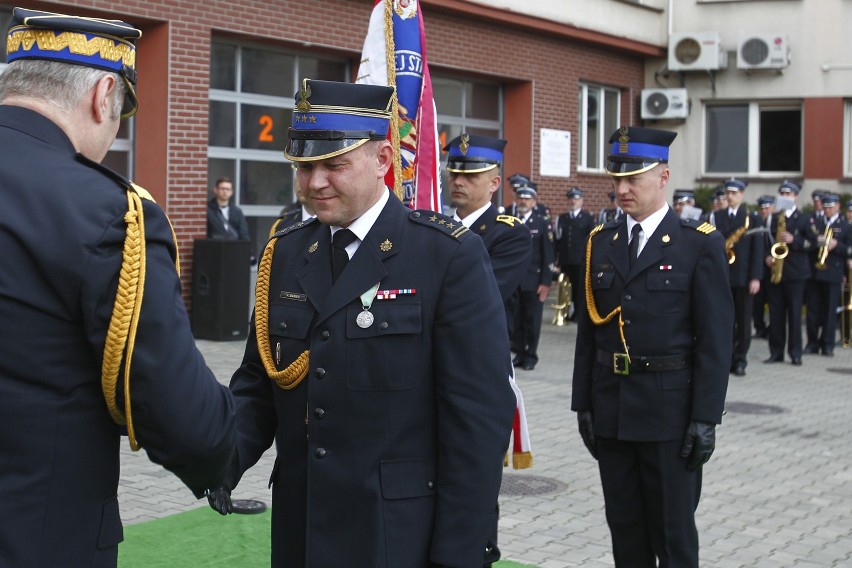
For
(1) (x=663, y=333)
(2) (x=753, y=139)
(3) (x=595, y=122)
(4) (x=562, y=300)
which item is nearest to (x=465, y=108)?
(4) (x=562, y=300)

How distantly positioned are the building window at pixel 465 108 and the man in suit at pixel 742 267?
5758 millimetres

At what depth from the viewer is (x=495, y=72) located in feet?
68.0

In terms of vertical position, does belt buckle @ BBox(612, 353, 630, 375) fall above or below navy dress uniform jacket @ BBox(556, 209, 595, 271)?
below

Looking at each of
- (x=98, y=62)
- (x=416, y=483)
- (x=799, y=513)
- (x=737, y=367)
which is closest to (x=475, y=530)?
(x=416, y=483)

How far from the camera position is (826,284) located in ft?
55.5

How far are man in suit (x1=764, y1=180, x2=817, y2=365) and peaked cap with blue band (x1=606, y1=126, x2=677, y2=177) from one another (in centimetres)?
1089

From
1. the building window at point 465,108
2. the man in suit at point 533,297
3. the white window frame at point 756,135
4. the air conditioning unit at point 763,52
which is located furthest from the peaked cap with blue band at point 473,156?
the white window frame at point 756,135

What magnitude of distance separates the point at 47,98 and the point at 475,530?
1.63 m

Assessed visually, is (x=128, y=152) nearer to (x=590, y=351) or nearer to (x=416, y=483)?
(x=590, y=351)

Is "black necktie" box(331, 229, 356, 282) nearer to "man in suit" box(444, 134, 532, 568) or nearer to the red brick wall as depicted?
"man in suit" box(444, 134, 532, 568)

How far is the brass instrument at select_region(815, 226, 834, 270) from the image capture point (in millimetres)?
16658

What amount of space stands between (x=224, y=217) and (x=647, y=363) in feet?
35.4

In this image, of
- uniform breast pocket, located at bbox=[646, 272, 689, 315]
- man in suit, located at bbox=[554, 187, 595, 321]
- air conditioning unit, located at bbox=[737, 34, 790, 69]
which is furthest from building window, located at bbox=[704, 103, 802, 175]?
uniform breast pocket, located at bbox=[646, 272, 689, 315]

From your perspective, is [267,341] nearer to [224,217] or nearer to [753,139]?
[224,217]
